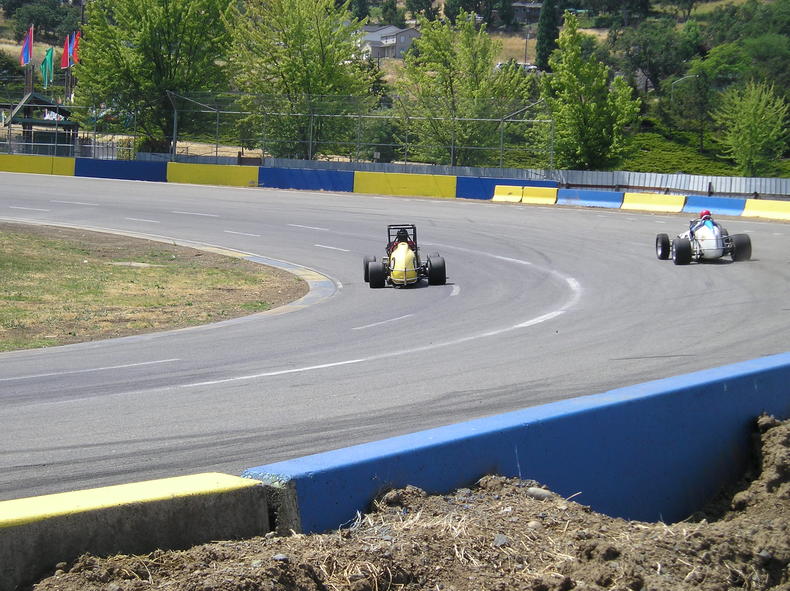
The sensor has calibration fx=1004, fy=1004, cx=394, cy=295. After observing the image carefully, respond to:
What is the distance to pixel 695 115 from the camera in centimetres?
9350

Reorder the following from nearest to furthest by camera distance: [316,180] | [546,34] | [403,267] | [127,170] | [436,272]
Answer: [403,267]
[436,272]
[316,180]
[127,170]
[546,34]

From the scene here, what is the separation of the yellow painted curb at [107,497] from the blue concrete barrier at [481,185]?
3807 centimetres

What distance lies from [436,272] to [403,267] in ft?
2.61

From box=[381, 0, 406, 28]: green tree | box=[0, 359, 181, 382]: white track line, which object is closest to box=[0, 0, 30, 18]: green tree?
box=[381, 0, 406, 28]: green tree

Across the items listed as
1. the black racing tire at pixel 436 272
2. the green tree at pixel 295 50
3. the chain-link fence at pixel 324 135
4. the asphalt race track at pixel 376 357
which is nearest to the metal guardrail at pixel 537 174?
the chain-link fence at pixel 324 135

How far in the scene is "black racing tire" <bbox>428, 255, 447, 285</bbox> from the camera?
20141mm

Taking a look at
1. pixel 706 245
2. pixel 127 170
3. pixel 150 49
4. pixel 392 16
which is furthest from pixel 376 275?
pixel 392 16

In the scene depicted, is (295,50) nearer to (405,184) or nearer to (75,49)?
(75,49)

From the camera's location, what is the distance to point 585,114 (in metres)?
60.9

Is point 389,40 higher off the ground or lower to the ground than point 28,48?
higher

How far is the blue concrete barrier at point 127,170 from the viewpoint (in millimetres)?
47406

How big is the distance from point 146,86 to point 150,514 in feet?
208

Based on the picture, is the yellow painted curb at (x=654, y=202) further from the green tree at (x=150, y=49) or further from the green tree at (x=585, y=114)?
the green tree at (x=150, y=49)

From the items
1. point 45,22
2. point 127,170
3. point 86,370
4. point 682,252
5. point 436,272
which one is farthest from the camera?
point 45,22
